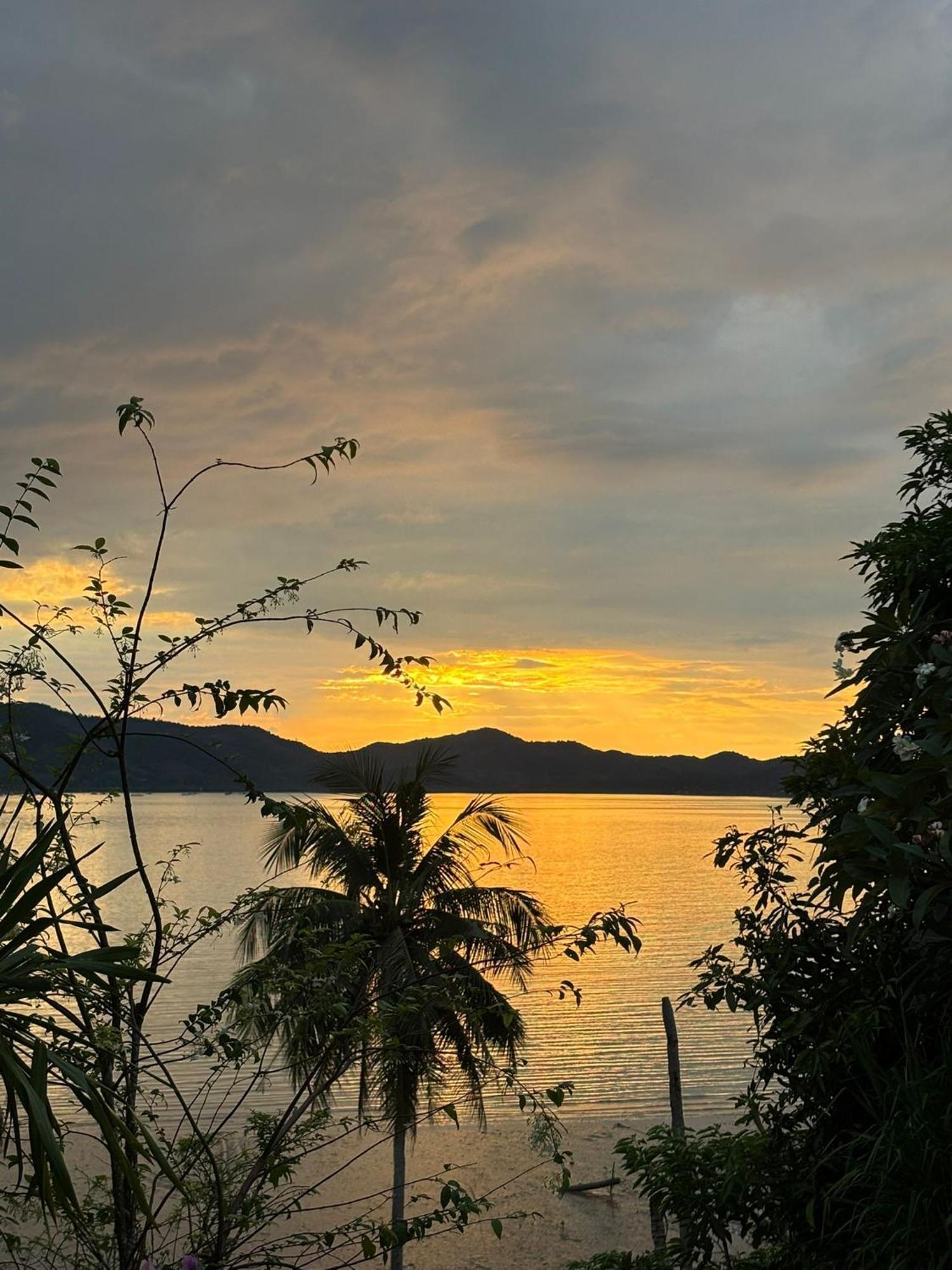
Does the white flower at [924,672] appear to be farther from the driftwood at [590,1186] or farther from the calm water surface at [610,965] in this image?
the driftwood at [590,1186]

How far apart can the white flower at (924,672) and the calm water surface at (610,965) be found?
4.21 m

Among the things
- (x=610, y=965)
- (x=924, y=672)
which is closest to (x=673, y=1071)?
(x=924, y=672)

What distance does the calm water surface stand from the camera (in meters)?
26.8

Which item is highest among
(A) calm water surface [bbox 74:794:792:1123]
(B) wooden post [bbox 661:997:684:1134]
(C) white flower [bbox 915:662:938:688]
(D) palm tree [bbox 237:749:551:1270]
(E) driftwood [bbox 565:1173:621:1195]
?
(C) white flower [bbox 915:662:938:688]

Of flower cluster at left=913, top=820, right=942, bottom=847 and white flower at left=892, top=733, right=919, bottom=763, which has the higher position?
white flower at left=892, top=733, right=919, bottom=763

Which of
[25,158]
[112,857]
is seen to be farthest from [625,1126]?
[112,857]

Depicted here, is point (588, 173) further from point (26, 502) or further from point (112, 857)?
point (112, 857)

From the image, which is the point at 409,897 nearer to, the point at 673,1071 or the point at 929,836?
the point at 673,1071

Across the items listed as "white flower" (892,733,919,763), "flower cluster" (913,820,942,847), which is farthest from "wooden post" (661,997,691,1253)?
"flower cluster" (913,820,942,847)

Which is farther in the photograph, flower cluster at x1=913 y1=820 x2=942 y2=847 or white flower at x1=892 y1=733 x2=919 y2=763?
white flower at x1=892 y1=733 x2=919 y2=763

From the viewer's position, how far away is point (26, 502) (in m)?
3.68

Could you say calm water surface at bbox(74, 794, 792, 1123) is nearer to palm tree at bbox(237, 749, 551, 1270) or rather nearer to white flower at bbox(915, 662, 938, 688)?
palm tree at bbox(237, 749, 551, 1270)

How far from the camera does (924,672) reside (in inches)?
167

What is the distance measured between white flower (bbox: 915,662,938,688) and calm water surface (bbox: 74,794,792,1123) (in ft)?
13.8
